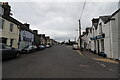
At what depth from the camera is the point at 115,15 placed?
13.6 m

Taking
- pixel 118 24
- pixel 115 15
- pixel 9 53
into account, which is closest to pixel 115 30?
pixel 118 24

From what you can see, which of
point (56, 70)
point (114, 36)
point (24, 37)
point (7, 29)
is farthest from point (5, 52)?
point (24, 37)

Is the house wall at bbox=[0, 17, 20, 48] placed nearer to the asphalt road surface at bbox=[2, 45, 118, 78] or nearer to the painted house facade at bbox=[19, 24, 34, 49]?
the painted house facade at bbox=[19, 24, 34, 49]

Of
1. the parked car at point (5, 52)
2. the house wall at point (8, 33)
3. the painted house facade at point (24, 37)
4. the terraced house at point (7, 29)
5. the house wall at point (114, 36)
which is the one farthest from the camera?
the painted house facade at point (24, 37)

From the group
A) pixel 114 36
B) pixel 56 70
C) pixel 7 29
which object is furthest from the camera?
pixel 7 29

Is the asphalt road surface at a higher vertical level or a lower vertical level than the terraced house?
lower

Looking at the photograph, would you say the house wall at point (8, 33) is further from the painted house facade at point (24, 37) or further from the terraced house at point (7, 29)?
the painted house facade at point (24, 37)

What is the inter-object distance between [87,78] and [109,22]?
1128cm

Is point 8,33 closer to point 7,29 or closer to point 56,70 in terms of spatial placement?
point 7,29

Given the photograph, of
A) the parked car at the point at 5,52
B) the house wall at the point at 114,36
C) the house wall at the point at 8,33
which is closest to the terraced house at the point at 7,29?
the house wall at the point at 8,33

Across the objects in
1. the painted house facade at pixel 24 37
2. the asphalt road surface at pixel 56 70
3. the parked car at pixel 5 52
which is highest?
the painted house facade at pixel 24 37

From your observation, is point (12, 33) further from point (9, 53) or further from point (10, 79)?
point (10, 79)

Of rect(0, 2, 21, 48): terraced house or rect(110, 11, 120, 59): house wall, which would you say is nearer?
rect(110, 11, 120, 59): house wall

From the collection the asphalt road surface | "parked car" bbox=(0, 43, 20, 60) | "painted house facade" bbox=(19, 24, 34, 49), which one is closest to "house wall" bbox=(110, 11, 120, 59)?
the asphalt road surface
